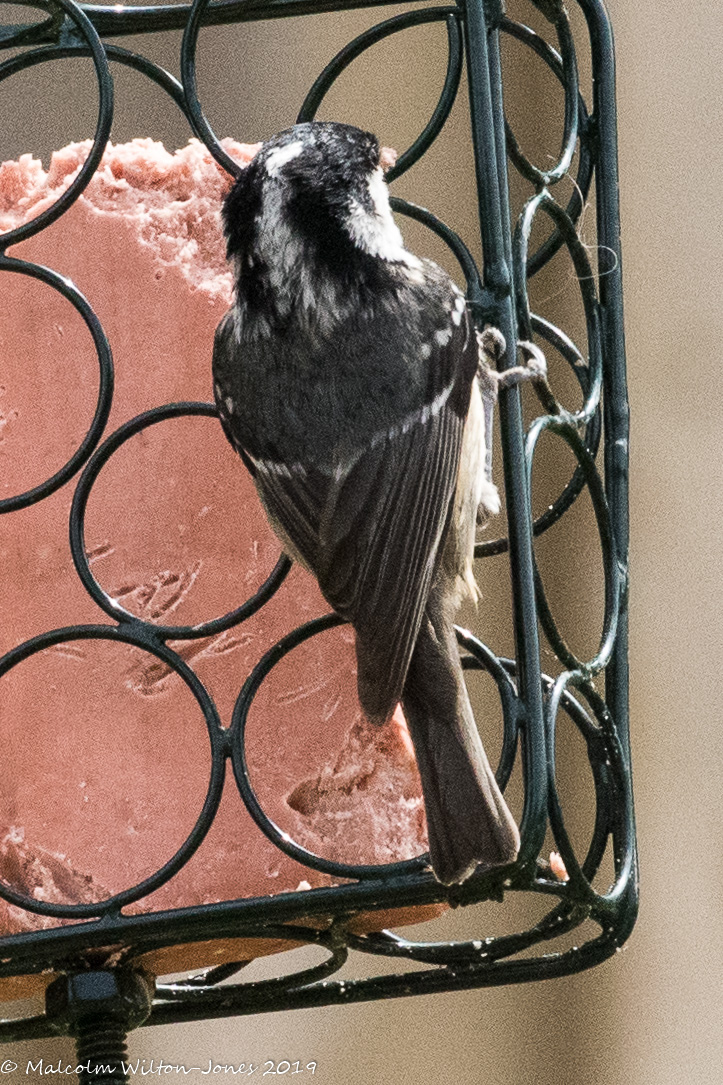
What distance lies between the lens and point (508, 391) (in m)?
1.87

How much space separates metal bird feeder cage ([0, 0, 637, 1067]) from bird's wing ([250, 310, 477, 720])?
6 cm

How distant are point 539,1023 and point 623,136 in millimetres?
1436

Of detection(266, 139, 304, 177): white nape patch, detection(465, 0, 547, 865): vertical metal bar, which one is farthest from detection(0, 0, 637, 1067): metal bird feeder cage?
detection(266, 139, 304, 177): white nape patch

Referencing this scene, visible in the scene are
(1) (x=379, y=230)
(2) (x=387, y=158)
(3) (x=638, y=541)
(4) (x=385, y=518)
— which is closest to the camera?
(4) (x=385, y=518)

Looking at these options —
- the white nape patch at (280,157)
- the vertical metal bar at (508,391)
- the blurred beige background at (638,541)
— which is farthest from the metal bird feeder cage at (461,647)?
the blurred beige background at (638,541)

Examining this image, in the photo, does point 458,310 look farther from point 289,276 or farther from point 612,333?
point 612,333

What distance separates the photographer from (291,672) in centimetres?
192

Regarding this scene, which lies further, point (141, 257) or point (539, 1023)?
point (539, 1023)

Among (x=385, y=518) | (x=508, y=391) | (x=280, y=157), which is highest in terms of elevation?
(x=280, y=157)

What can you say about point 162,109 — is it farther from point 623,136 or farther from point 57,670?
point 57,670

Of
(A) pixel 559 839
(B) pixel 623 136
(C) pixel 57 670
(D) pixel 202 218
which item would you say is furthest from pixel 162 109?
(A) pixel 559 839

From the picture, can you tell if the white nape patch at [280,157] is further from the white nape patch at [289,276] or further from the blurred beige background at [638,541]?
the blurred beige background at [638,541]

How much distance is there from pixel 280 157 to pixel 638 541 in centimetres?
134

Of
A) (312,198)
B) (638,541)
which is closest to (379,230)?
(312,198)
